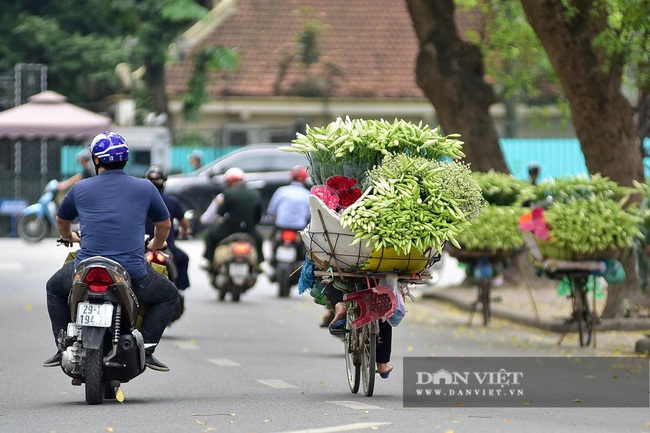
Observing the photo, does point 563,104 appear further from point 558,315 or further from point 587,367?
point 587,367

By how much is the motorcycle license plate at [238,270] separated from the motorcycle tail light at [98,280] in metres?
10.8

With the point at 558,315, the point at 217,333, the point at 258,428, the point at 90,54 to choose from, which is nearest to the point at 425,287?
the point at 558,315

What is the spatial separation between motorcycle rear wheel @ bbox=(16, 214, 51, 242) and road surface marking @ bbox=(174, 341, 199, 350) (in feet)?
54.4

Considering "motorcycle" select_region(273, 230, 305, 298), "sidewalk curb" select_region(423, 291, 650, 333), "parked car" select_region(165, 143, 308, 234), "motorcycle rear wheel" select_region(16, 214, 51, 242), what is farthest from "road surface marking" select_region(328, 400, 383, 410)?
"parked car" select_region(165, 143, 308, 234)

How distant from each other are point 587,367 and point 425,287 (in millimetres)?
10115

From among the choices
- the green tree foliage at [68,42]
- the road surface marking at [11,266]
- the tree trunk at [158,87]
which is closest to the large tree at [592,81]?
the road surface marking at [11,266]

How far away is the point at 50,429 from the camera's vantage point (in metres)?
8.82

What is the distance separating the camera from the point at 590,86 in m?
16.4

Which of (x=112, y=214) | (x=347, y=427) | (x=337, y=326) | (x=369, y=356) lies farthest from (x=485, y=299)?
(x=347, y=427)

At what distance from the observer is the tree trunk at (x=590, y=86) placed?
1603 centimetres

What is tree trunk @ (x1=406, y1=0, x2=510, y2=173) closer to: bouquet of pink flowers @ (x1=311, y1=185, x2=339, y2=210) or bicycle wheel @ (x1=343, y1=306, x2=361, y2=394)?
bicycle wheel @ (x1=343, y1=306, x2=361, y2=394)

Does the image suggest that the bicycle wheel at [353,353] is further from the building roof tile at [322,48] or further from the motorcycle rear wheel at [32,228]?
the building roof tile at [322,48]

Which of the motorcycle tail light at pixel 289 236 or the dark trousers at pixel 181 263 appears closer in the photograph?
the dark trousers at pixel 181 263

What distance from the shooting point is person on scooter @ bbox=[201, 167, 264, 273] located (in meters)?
20.6
